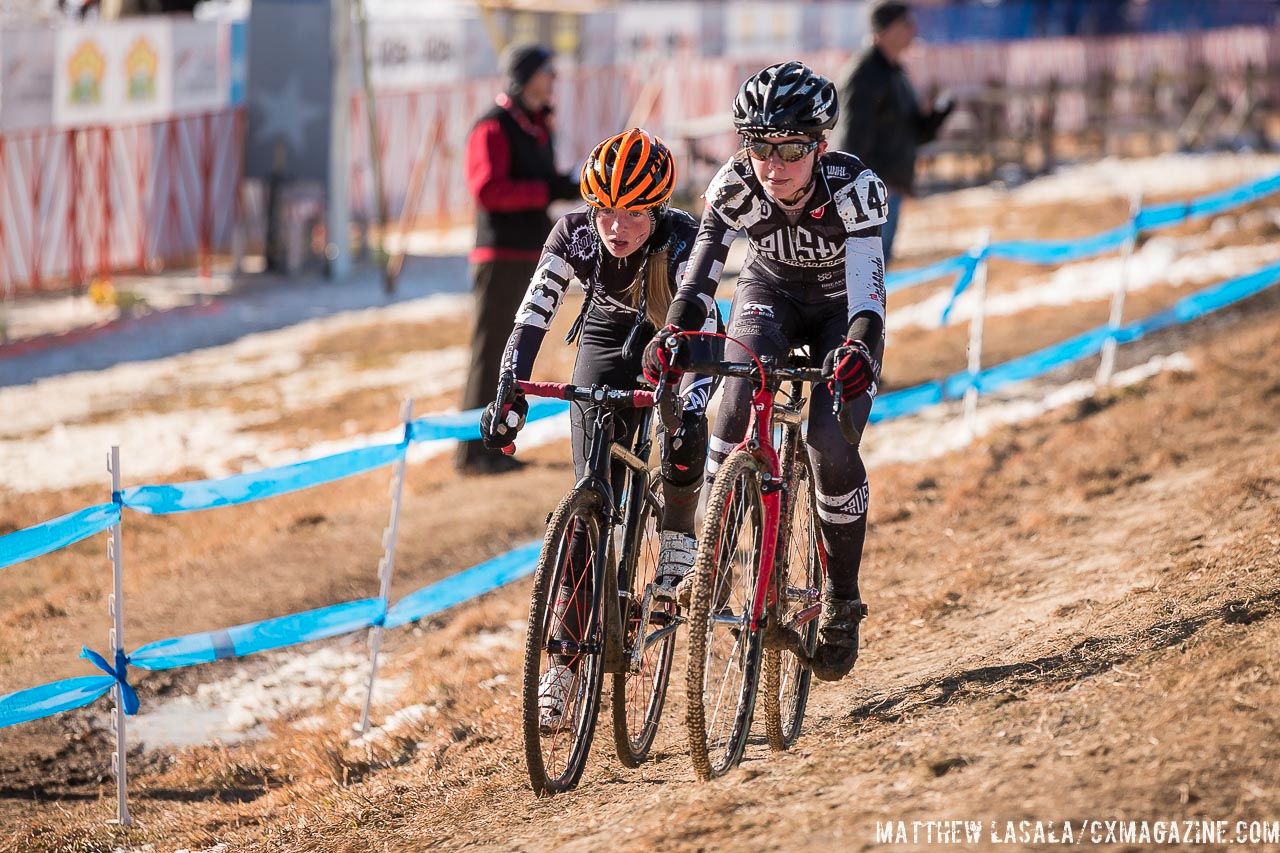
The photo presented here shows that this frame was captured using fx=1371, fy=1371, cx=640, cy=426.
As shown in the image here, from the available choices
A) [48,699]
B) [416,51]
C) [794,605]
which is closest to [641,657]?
[794,605]

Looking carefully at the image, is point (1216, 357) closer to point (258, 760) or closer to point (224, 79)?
point (258, 760)

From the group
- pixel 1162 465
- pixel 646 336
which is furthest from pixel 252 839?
pixel 1162 465

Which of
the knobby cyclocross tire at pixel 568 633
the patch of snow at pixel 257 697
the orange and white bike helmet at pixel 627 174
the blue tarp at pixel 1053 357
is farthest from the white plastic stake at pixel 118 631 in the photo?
the blue tarp at pixel 1053 357

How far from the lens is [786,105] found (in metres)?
4.58

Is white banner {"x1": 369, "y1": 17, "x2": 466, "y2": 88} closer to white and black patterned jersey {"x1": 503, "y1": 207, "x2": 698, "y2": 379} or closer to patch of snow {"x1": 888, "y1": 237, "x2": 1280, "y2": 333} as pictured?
patch of snow {"x1": 888, "y1": 237, "x2": 1280, "y2": 333}

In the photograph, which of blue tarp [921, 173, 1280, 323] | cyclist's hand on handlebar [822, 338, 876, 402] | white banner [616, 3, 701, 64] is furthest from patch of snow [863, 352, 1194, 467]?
white banner [616, 3, 701, 64]

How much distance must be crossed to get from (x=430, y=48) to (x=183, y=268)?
264 inches

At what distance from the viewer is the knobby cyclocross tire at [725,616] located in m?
4.15

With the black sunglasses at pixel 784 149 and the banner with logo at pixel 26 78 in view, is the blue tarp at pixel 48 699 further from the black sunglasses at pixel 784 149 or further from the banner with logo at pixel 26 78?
the banner with logo at pixel 26 78

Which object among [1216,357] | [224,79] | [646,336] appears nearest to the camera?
[646,336]

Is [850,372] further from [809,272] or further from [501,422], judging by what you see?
[501,422]

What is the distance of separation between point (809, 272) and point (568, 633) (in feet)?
5.21

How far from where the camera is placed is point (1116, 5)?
35.8 metres

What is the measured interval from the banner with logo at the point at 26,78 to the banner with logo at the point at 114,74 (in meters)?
0.14
